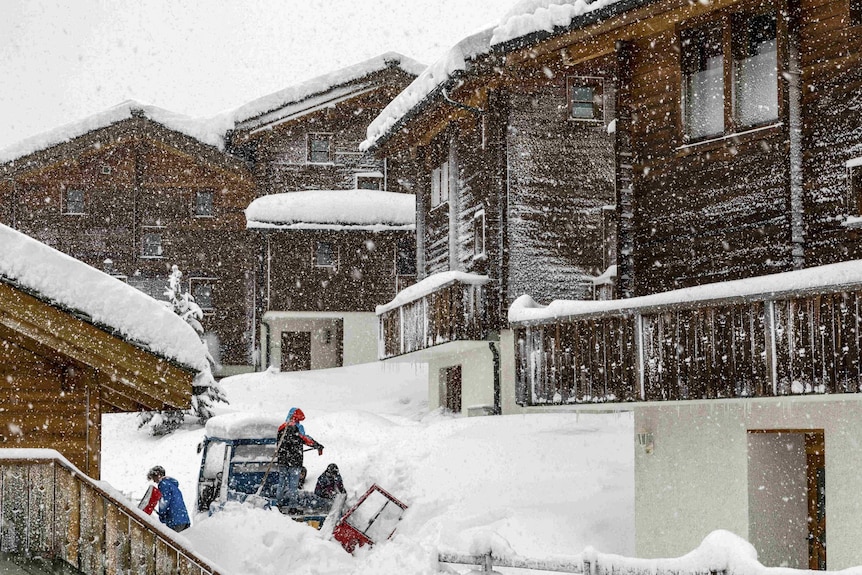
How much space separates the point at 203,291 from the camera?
37156 mm

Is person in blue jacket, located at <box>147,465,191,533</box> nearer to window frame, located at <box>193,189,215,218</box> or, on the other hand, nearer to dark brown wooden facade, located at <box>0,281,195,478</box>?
dark brown wooden facade, located at <box>0,281,195,478</box>

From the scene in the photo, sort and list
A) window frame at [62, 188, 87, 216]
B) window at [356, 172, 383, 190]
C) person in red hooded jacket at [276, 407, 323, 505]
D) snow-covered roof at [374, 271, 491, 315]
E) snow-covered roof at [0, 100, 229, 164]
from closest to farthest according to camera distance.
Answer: person in red hooded jacket at [276, 407, 323, 505], snow-covered roof at [374, 271, 491, 315], snow-covered roof at [0, 100, 229, 164], window at [356, 172, 383, 190], window frame at [62, 188, 87, 216]

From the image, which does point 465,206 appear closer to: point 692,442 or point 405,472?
point 405,472

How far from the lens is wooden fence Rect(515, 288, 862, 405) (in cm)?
1141

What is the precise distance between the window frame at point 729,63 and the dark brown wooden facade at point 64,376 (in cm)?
780

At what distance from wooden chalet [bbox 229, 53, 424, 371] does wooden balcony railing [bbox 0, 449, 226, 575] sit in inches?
1056

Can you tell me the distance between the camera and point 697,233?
46.4ft

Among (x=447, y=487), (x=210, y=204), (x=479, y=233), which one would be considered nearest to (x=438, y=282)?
(x=479, y=233)

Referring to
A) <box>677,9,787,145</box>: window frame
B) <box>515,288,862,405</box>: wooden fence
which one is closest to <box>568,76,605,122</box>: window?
<box>677,9,787,145</box>: window frame

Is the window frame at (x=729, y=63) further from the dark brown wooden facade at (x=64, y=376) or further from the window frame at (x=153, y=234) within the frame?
the window frame at (x=153, y=234)

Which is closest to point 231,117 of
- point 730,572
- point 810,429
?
point 810,429

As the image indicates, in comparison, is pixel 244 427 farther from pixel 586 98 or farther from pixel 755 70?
pixel 755 70

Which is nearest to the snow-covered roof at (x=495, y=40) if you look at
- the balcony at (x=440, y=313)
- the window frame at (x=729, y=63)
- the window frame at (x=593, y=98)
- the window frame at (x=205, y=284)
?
the window frame at (x=729, y=63)

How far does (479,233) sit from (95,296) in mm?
13482
